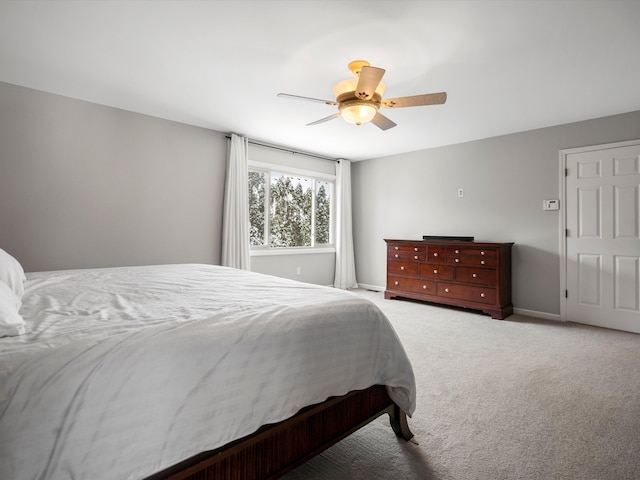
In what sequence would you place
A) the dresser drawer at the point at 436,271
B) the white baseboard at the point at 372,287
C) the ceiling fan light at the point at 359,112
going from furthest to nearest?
1. the white baseboard at the point at 372,287
2. the dresser drawer at the point at 436,271
3. the ceiling fan light at the point at 359,112

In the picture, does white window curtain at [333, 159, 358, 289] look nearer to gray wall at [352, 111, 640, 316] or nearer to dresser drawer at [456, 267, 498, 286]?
gray wall at [352, 111, 640, 316]

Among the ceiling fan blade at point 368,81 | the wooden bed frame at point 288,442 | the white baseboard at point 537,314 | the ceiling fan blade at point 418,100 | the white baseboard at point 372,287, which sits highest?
the ceiling fan blade at point 368,81

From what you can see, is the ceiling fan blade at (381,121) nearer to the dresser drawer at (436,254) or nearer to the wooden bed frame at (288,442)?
the wooden bed frame at (288,442)

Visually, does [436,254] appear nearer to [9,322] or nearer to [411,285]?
[411,285]

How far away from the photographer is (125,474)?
922 mm

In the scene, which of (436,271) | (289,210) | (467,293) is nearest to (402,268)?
(436,271)

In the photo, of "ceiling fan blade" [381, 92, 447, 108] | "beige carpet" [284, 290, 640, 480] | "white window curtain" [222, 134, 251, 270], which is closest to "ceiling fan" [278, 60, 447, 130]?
"ceiling fan blade" [381, 92, 447, 108]

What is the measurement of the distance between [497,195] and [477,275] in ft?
3.99

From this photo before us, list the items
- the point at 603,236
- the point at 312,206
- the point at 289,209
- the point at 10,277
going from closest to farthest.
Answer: the point at 10,277
the point at 603,236
the point at 289,209
the point at 312,206

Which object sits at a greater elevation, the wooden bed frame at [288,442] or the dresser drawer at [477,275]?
the dresser drawer at [477,275]

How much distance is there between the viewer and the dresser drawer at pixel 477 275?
4.25 meters

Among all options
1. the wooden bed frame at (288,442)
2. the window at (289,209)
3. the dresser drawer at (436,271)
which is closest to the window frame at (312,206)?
the window at (289,209)

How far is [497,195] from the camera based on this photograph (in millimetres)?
4672

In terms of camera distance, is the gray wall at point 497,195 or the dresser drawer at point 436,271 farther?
the dresser drawer at point 436,271
